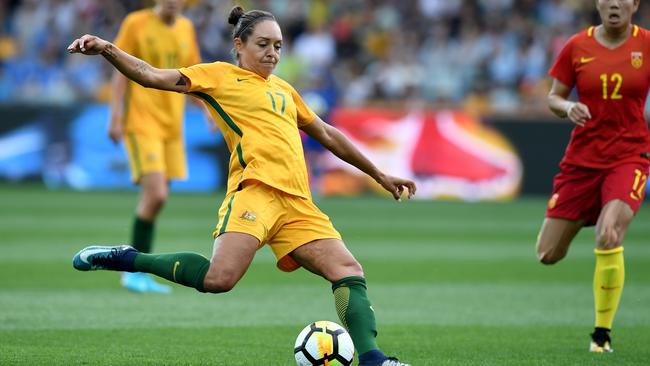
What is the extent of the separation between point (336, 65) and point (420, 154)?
4.59 metres

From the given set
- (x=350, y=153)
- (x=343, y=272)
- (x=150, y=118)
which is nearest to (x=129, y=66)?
(x=350, y=153)

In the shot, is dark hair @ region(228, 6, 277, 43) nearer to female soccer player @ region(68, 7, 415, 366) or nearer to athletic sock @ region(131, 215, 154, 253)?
female soccer player @ region(68, 7, 415, 366)

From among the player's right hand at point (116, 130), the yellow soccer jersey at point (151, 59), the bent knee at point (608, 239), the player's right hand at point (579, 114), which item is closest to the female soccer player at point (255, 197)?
the player's right hand at point (579, 114)

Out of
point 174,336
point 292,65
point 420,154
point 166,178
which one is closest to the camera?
point 174,336

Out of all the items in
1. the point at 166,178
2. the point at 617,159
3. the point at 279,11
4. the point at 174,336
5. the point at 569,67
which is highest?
the point at 279,11

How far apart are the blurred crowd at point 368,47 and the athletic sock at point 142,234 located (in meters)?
11.1

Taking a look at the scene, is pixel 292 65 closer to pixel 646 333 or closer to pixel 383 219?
pixel 383 219

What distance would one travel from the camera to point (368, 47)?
82.3 feet

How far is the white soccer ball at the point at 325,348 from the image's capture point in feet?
20.5

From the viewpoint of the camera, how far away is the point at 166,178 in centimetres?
1066

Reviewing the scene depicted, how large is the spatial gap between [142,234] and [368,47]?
603 inches

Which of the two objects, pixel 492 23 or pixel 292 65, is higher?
pixel 492 23

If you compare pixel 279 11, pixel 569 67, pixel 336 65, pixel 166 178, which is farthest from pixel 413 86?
pixel 569 67

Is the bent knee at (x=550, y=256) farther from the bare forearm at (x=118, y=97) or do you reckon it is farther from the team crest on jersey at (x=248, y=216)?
the bare forearm at (x=118, y=97)
